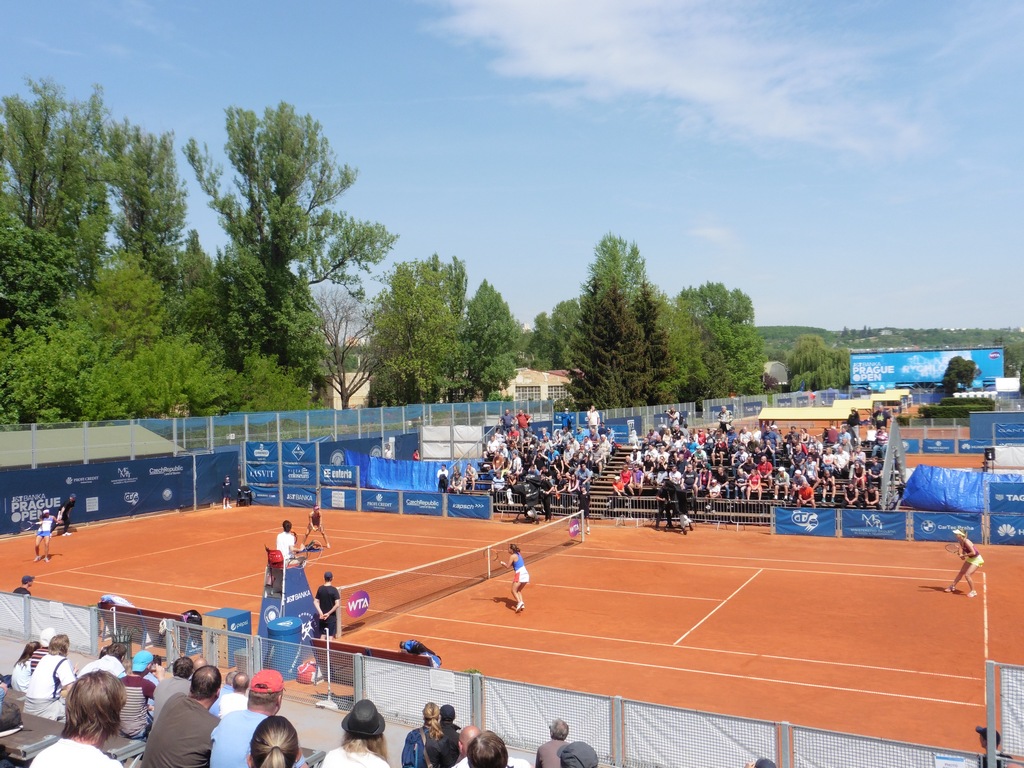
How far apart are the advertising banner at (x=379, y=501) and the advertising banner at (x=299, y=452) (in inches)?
186

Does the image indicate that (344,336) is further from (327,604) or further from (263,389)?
(327,604)

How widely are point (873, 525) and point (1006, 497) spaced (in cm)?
429

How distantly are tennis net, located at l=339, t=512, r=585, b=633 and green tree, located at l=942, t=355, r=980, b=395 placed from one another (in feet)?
280

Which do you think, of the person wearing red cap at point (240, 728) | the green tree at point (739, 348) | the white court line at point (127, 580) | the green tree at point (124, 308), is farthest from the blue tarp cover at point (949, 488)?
the green tree at point (739, 348)

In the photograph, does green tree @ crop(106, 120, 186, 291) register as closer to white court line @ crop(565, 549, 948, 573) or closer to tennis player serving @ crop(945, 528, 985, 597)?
white court line @ crop(565, 549, 948, 573)

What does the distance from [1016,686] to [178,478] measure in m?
36.5

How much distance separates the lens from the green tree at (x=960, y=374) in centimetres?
9756

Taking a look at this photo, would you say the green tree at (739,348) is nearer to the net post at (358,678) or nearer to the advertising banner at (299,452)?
the advertising banner at (299,452)

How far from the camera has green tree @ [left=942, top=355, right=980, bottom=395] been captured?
97.6m

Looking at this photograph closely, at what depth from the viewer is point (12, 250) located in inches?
1908

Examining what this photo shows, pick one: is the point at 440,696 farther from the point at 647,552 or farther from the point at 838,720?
the point at 647,552

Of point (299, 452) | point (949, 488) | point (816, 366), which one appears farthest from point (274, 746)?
point (816, 366)

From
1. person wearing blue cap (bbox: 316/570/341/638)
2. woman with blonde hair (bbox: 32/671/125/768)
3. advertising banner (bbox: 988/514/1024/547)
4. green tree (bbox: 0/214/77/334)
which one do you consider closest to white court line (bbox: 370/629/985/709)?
person wearing blue cap (bbox: 316/570/341/638)

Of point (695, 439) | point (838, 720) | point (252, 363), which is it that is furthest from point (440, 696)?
point (252, 363)
